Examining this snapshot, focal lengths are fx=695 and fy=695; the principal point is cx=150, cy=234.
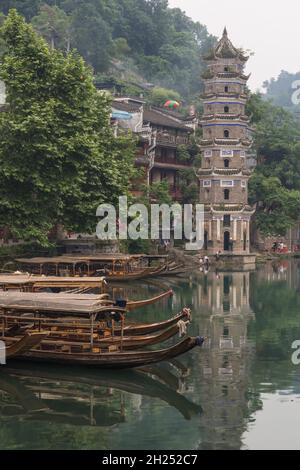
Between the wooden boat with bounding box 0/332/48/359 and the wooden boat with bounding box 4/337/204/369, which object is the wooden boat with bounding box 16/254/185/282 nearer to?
the wooden boat with bounding box 0/332/48/359

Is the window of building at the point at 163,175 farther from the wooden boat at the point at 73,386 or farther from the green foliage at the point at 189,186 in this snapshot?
the wooden boat at the point at 73,386

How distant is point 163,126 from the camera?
65.7 metres

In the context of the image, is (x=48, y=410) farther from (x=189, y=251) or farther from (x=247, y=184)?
(x=247, y=184)

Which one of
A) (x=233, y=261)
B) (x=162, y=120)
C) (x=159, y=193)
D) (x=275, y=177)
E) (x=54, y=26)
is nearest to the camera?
(x=159, y=193)

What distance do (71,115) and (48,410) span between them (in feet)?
76.9

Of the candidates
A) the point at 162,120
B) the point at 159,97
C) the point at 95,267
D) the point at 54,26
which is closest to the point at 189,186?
the point at 162,120

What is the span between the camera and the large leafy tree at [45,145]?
1395 inches

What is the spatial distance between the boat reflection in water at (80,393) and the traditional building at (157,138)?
129 feet

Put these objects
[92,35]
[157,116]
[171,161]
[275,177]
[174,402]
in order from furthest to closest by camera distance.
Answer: [92,35] → [157,116] → [275,177] → [171,161] → [174,402]

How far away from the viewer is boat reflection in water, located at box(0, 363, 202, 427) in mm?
15852

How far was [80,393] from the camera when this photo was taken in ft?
57.7

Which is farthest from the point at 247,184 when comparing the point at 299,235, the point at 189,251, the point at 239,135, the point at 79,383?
the point at 79,383

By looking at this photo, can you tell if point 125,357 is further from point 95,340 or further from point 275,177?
point 275,177

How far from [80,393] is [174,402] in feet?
7.92
